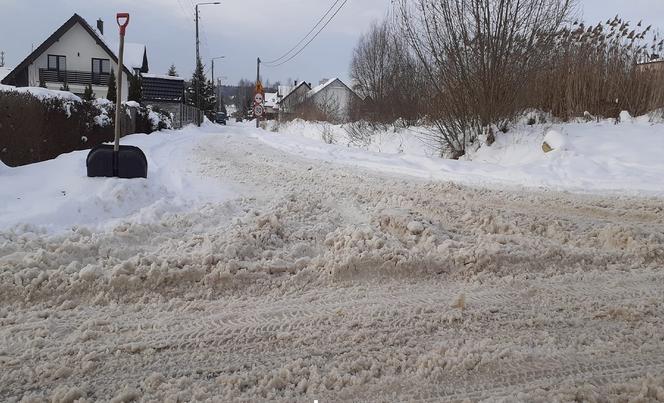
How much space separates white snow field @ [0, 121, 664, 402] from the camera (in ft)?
7.50

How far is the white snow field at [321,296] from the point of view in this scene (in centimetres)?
229

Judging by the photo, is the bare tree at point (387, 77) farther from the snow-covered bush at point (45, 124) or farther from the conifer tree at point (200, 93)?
the conifer tree at point (200, 93)

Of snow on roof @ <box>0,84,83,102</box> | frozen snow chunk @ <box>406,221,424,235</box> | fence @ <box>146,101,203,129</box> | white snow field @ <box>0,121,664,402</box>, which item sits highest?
fence @ <box>146,101,203,129</box>

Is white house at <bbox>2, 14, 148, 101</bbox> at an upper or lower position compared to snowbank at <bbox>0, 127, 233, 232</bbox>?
upper

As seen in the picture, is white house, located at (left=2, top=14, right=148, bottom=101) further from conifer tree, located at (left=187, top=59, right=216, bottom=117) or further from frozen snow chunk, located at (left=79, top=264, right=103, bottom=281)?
frozen snow chunk, located at (left=79, top=264, right=103, bottom=281)

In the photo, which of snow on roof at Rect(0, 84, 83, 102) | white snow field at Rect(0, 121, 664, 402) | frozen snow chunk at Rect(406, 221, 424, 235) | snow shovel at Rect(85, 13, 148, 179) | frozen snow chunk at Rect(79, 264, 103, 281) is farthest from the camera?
snow on roof at Rect(0, 84, 83, 102)

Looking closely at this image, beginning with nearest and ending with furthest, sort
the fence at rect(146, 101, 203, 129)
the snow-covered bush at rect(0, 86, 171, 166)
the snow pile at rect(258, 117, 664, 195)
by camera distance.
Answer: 1. the snow pile at rect(258, 117, 664, 195)
2. the snow-covered bush at rect(0, 86, 171, 166)
3. the fence at rect(146, 101, 203, 129)

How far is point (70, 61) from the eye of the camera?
38.3 m

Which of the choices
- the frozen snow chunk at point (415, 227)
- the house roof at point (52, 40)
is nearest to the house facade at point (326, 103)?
the house roof at point (52, 40)

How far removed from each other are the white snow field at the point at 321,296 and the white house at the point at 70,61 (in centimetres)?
3659

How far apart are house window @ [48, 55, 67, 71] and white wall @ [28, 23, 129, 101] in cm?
23

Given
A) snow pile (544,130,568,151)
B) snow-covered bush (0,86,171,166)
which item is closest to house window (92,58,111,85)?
snow-covered bush (0,86,171,166)

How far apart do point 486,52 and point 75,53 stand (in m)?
37.8

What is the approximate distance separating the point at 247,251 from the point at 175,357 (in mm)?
1539
